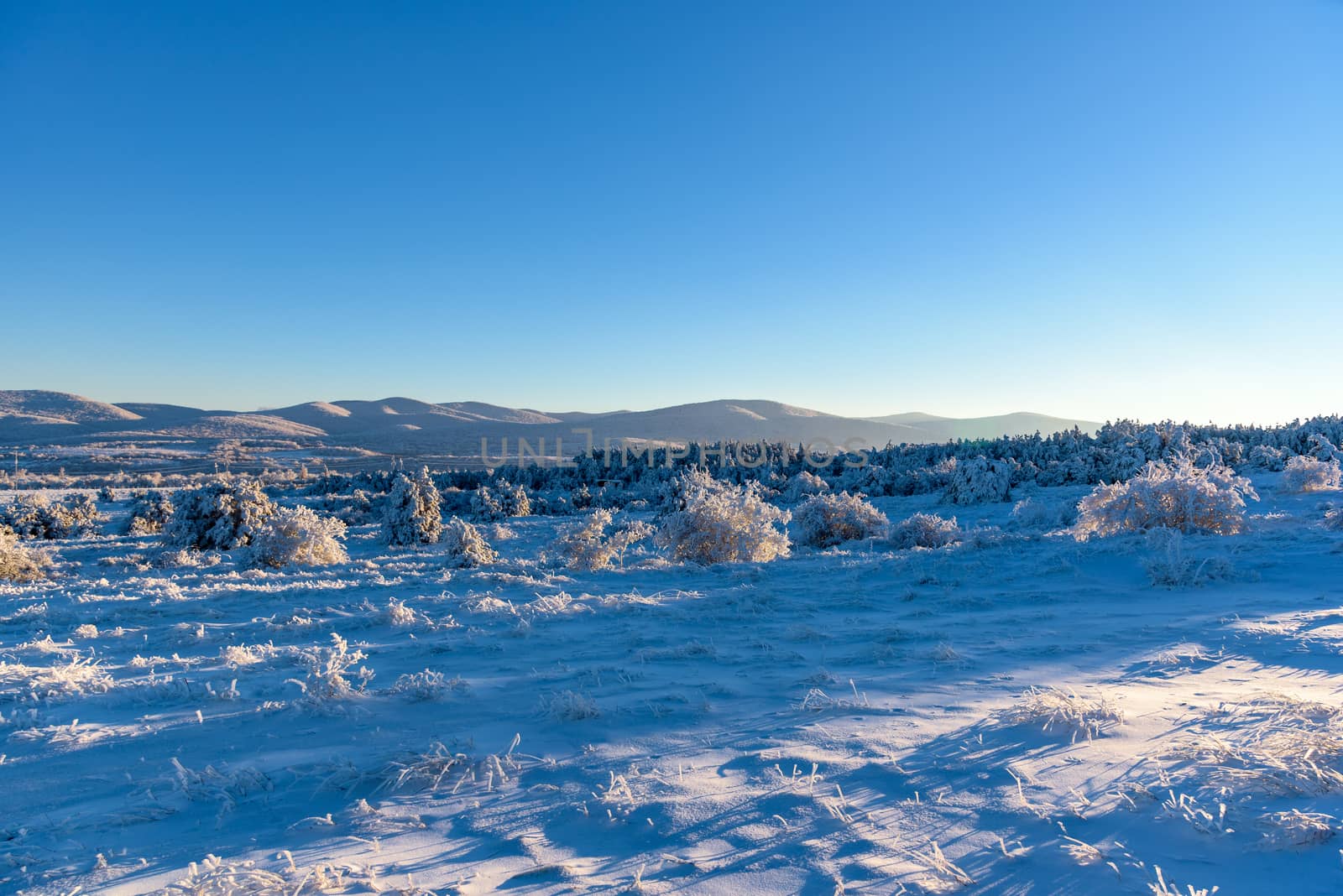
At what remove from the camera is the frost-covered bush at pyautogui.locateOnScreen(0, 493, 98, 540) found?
20938 mm

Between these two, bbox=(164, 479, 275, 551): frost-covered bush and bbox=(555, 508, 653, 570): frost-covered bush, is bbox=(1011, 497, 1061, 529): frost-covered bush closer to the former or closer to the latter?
bbox=(555, 508, 653, 570): frost-covered bush

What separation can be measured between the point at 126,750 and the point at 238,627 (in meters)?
3.88

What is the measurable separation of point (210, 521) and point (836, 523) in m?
15.4

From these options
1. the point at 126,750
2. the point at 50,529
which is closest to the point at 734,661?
the point at 126,750

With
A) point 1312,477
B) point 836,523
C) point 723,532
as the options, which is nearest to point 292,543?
point 723,532

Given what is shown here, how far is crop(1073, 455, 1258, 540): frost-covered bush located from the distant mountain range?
235 ft

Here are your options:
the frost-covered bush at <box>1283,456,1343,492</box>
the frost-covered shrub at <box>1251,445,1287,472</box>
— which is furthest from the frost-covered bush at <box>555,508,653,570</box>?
the frost-covered shrub at <box>1251,445,1287,472</box>

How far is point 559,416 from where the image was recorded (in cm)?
15525

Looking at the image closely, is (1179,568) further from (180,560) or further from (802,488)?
(802,488)

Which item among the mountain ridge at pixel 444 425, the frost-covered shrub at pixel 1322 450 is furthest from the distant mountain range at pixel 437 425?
the frost-covered shrub at pixel 1322 450

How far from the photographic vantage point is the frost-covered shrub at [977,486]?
2298 centimetres

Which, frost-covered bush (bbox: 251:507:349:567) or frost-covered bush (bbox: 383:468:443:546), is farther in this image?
frost-covered bush (bbox: 383:468:443:546)

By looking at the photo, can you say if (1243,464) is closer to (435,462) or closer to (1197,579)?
(1197,579)

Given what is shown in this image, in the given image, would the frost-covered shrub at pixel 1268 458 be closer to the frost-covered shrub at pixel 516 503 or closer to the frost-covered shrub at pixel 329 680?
the frost-covered shrub at pixel 516 503
